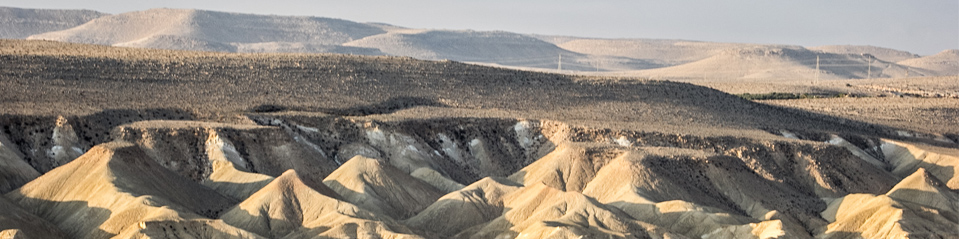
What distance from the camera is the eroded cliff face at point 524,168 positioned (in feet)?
251

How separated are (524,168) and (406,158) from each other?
8.43 metres

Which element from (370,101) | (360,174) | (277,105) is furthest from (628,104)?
(360,174)

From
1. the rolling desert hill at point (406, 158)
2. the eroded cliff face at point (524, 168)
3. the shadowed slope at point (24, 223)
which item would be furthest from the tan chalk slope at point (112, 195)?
the eroded cliff face at point (524, 168)

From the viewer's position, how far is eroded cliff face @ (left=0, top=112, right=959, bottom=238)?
76.4 metres

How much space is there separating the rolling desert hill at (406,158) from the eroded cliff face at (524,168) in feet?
0.52

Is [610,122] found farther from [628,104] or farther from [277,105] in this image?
[277,105]

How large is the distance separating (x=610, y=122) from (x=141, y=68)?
37.1 metres

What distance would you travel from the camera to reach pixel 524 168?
92.7 m

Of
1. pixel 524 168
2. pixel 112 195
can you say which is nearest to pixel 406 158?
pixel 524 168

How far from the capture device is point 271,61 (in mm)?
113688

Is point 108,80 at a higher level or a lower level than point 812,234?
higher

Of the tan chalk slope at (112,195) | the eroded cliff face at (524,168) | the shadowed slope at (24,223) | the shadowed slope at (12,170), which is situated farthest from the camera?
the eroded cliff face at (524,168)

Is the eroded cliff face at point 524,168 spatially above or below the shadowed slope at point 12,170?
below

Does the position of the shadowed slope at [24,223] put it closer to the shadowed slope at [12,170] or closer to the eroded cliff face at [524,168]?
the shadowed slope at [12,170]
